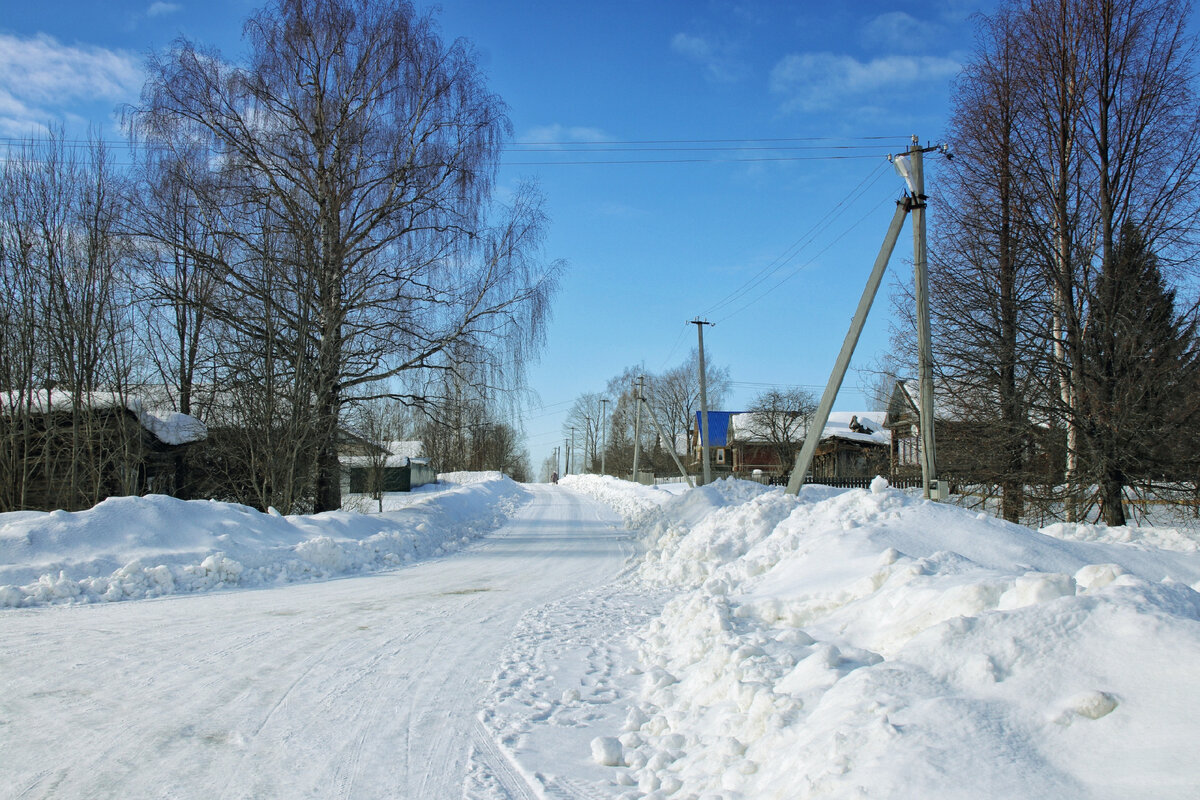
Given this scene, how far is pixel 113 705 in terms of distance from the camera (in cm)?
478

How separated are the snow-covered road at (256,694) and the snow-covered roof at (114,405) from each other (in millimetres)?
8982

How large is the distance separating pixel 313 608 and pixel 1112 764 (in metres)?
7.44

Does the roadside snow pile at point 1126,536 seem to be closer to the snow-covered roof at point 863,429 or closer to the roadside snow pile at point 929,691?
the roadside snow pile at point 929,691

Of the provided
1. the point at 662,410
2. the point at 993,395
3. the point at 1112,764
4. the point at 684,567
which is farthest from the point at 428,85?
the point at 662,410

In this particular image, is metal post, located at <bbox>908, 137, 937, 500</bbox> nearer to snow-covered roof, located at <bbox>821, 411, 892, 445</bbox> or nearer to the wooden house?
the wooden house

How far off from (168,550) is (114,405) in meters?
8.11

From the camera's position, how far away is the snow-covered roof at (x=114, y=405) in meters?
15.2

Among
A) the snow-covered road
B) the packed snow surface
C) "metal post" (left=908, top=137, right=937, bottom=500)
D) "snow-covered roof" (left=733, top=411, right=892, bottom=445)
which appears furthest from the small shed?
"snow-covered roof" (left=733, top=411, right=892, bottom=445)

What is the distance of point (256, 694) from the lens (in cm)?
511

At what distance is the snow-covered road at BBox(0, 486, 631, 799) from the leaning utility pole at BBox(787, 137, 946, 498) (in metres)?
6.82

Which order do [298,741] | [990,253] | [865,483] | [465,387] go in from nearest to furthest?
[298,741], [990,253], [465,387], [865,483]

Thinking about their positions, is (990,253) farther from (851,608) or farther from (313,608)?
(313,608)

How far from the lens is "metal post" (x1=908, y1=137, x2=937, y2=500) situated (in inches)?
489

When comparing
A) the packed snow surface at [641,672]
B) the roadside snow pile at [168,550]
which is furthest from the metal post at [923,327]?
the roadside snow pile at [168,550]
